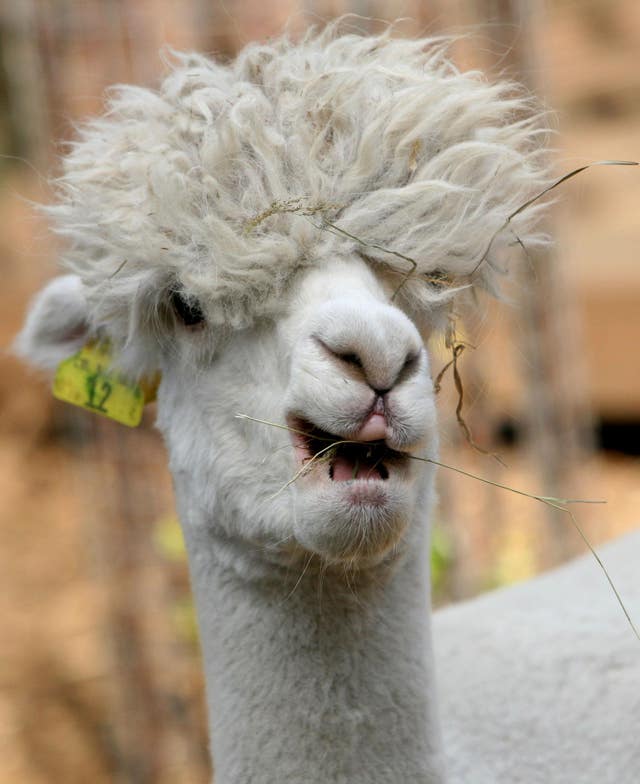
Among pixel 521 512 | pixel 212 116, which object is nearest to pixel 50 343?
pixel 212 116

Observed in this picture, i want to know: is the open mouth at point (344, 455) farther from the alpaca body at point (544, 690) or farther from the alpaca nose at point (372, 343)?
the alpaca body at point (544, 690)

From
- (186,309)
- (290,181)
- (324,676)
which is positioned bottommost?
(324,676)

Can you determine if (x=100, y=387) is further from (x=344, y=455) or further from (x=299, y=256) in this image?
(x=344, y=455)

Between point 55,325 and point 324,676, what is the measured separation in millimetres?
955

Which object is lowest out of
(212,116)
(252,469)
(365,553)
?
(365,553)

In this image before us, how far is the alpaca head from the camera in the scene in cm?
164

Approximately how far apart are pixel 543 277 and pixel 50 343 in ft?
10.8

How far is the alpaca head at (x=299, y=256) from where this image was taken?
1638 millimetres

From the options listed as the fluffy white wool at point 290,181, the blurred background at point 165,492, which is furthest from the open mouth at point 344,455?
the blurred background at point 165,492

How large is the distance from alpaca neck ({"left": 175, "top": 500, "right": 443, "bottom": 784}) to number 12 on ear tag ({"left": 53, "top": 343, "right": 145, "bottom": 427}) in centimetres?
42

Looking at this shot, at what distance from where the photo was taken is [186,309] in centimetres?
197

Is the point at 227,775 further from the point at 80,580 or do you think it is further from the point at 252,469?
the point at 80,580

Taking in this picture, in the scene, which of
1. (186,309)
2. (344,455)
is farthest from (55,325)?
(344,455)

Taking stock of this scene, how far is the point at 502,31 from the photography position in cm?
500
